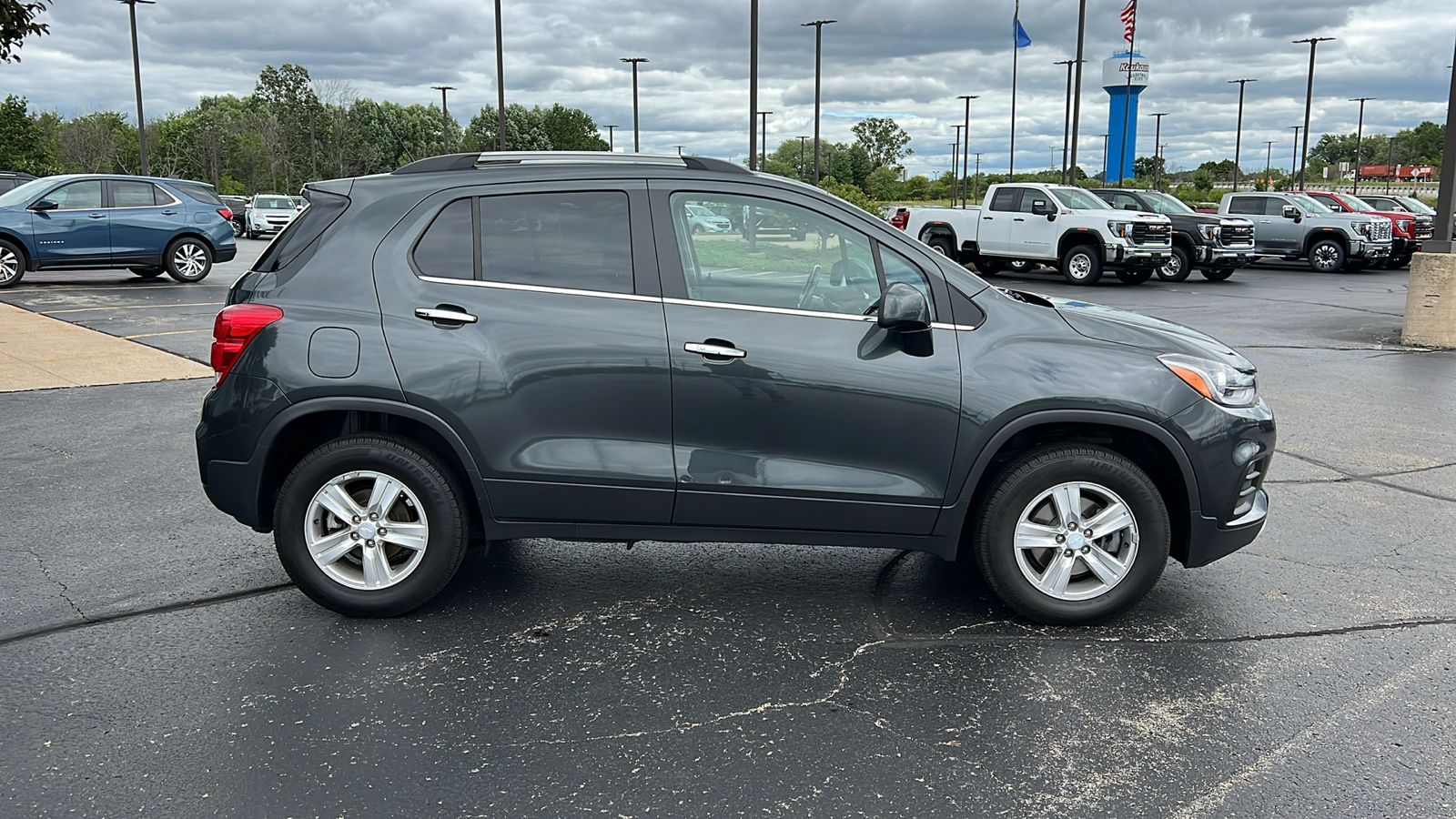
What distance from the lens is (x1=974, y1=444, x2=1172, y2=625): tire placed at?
4.34 m

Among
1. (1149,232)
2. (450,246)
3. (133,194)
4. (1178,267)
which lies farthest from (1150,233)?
(450,246)

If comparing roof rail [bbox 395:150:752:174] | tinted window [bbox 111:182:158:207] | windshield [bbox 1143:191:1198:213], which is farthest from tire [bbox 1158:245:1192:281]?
roof rail [bbox 395:150:752:174]

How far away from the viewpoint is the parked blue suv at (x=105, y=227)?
18.3 m

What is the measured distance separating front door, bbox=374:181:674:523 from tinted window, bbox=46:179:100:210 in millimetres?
16788

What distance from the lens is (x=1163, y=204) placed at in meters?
25.2

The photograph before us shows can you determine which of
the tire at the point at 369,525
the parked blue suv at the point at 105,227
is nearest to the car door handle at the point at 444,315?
the tire at the point at 369,525

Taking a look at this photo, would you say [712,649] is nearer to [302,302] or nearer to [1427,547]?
[302,302]

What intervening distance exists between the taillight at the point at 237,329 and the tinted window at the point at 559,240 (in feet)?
2.66

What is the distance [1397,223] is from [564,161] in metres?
29.3

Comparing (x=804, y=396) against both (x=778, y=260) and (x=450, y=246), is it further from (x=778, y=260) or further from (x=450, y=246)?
(x=450, y=246)

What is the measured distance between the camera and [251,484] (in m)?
4.40

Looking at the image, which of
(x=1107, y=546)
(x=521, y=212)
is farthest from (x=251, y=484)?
(x=1107, y=546)

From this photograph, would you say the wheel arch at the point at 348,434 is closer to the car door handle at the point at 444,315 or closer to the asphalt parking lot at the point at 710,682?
the car door handle at the point at 444,315

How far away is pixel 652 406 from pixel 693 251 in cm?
62
